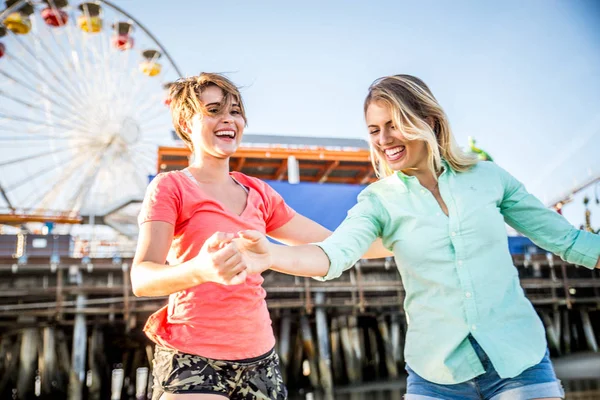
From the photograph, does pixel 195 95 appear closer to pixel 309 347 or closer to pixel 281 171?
pixel 309 347

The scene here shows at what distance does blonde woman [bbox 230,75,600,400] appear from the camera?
1849 mm

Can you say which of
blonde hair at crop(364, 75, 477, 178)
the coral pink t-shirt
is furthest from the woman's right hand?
blonde hair at crop(364, 75, 477, 178)

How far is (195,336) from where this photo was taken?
219cm

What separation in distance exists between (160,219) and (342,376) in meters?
16.5

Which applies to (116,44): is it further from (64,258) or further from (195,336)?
(195,336)

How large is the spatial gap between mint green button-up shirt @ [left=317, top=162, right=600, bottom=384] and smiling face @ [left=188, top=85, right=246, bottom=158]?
67cm

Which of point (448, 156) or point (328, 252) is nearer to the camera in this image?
point (328, 252)

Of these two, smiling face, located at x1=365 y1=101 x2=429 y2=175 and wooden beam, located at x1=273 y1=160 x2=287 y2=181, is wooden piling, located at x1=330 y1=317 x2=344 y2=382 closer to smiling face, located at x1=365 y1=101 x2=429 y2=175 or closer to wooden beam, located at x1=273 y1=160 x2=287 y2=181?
wooden beam, located at x1=273 y1=160 x2=287 y2=181

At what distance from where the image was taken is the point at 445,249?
1990mm

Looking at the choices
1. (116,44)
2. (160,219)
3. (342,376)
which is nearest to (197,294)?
(160,219)

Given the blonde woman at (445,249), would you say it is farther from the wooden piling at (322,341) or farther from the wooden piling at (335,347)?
the wooden piling at (335,347)

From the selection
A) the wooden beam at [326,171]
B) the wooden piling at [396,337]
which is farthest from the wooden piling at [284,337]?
the wooden beam at [326,171]

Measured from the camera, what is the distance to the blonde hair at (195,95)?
8.23 ft

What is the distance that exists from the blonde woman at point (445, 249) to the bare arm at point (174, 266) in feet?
0.25
